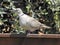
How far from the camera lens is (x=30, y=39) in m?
2.94

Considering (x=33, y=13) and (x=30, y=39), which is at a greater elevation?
(x=33, y=13)

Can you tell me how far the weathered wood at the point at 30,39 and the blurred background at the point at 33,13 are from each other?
0.83 m

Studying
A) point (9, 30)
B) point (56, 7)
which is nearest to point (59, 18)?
point (56, 7)

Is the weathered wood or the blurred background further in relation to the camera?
the blurred background

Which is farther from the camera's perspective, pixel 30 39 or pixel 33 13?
pixel 33 13

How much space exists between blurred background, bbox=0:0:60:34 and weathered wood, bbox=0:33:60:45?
32.8 inches

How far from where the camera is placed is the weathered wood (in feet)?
9.54

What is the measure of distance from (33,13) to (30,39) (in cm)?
110

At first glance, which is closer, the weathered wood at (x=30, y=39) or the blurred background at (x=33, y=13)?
the weathered wood at (x=30, y=39)

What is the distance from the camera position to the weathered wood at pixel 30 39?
291 cm

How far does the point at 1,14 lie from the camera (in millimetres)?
3951

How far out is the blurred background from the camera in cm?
387

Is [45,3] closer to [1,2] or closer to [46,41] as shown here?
[1,2]

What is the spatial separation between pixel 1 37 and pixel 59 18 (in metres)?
1.17
